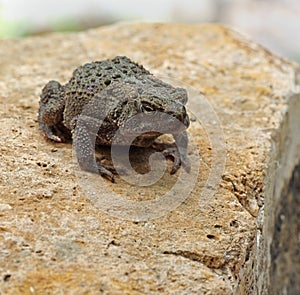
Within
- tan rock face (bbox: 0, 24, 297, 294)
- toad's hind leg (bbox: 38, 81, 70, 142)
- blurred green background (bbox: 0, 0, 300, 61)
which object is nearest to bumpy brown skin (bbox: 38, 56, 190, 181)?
toad's hind leg (bbox: 38, 81, 70, 142)

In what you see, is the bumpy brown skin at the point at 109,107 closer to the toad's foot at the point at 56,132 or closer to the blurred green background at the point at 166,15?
the toad's foot at the point at 56,132

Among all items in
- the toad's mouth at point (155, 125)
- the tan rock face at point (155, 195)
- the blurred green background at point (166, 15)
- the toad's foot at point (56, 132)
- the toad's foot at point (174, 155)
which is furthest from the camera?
the blurred green background at point (166, 15)

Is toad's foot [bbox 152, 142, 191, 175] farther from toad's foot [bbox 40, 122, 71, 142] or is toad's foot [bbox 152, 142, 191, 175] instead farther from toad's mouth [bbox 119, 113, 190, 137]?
toad's foot [bbox 40, 122, 71, 142]

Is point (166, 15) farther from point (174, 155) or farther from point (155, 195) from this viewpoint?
point (155, 195)

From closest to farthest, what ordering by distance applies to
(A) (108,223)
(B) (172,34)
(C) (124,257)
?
1. (C) (124,257)
2. (A) (108,223)
3. (B) (172,34)

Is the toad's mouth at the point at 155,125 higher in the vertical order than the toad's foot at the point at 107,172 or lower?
higher

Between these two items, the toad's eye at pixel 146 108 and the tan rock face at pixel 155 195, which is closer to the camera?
the tan rock face at pixel 155 195

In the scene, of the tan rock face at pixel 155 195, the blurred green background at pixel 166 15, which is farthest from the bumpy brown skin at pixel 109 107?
the blurred green background at pixel 166 15

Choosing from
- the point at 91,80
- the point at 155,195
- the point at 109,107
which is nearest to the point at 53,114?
the point at 91,80

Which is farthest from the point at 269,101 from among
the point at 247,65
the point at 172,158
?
the point at 172,158

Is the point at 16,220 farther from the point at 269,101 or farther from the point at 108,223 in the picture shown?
the point at 269,101
